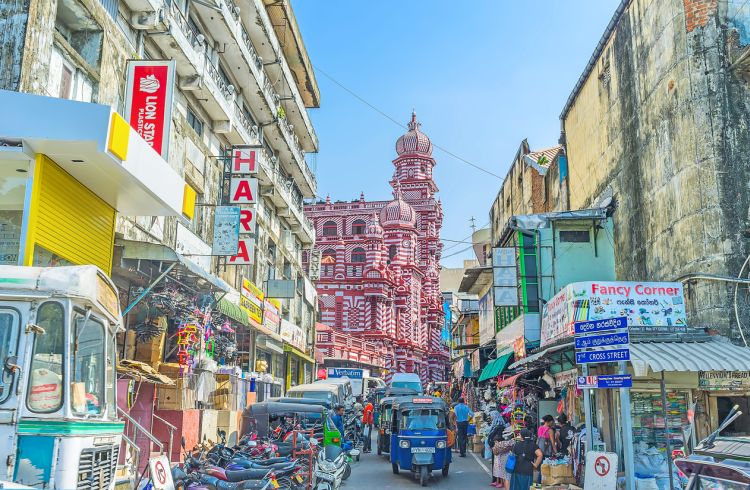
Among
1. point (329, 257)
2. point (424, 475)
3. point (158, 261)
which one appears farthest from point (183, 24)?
point (329, 257)

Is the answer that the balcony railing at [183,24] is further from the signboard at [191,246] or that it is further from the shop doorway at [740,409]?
the shop doorway at [740,409]

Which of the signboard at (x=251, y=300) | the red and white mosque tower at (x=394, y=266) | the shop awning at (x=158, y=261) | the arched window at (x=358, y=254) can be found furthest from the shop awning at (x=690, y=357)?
the arched window at (x=358, y=254)

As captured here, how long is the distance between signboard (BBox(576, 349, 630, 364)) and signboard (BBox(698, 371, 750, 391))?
3573mm

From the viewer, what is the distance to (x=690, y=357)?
38.2 feet

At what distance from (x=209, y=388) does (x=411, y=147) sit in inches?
2463

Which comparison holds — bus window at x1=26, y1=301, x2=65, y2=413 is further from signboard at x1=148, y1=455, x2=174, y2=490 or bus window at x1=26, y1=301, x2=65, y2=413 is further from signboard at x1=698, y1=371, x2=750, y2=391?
signboard at x1=698, y1=371, x2=750, y2=391

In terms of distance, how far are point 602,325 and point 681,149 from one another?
234 inches

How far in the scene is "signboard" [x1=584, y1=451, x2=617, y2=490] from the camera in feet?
32.4

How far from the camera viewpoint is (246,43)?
23500 millimetres

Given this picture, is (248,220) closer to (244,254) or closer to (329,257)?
(244,254)

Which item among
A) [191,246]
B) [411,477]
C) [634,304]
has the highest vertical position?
[191,246]

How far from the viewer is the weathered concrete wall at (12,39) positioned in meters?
10.8

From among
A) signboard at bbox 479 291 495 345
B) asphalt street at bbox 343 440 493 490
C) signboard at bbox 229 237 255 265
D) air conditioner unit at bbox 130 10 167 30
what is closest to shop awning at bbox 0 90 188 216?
air conditioner unit at bbox 130 10 167 30

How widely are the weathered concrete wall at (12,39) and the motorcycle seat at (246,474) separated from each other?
6905 millimetres
